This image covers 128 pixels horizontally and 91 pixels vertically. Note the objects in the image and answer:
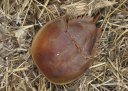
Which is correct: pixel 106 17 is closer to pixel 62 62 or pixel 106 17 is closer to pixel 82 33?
pixel 82 33

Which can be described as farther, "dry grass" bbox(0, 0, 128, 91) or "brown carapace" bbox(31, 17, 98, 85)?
"dry grass" bbox(0, 0, 128, 91)

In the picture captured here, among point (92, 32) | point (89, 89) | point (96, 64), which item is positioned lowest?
point (89, 89)

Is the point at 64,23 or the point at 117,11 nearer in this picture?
the point at 64,23

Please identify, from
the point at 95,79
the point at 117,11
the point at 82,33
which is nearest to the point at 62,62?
the point at 82,33

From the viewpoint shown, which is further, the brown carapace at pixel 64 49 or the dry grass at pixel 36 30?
the dry grass at pixel 36 30

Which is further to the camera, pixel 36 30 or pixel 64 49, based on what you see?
pixel 36 30
